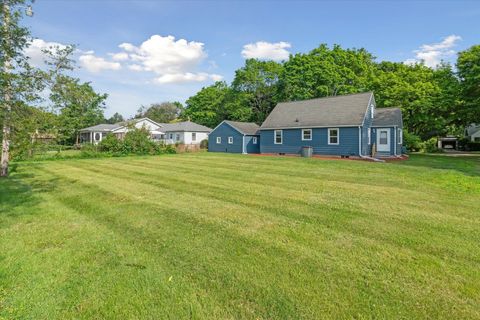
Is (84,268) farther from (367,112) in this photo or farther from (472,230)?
(367,112)

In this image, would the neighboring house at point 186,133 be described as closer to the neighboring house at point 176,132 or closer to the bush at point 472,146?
the neighboring house at point 176,132

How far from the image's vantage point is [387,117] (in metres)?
21.6

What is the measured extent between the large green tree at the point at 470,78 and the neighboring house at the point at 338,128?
508 centimetres

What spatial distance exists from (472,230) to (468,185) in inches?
197

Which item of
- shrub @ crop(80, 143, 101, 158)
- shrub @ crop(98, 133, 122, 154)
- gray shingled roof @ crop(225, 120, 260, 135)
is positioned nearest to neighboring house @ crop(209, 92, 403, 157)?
gray shingled roof @ crop(225, 120, 260, 135)

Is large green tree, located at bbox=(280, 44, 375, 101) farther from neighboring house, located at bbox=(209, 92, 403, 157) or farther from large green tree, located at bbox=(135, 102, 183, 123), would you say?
large green tree, located at bbox=(135, 102, 183, 123)

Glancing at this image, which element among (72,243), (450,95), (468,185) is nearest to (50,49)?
(72,243)

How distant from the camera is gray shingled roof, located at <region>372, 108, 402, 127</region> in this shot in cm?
2080

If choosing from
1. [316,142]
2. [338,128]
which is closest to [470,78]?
[338,128]

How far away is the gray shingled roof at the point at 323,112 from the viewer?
20.8 m

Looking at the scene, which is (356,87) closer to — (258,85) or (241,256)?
(258,85)

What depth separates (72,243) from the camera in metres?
4.30

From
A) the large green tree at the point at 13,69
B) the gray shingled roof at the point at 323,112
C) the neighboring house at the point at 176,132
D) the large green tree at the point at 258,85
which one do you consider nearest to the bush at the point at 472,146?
the gray shingled roof at the point at 323,112

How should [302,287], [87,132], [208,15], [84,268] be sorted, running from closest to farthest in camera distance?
1. [302,287]
2. [84,268]
3. [208,15]
4. [87,132]
